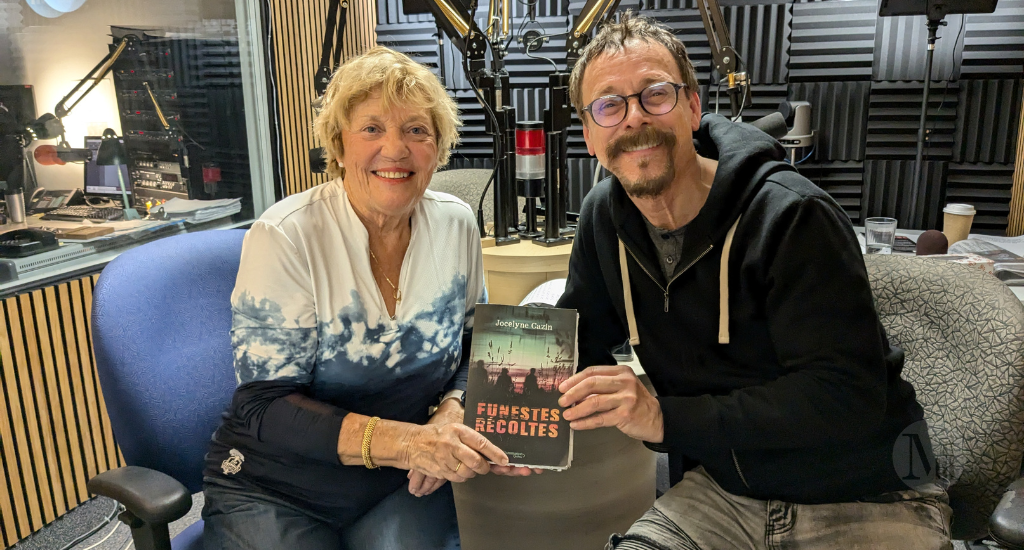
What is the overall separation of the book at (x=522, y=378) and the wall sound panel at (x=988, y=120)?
5.49 meters

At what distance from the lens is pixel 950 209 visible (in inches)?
126

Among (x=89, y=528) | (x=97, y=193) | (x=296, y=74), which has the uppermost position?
(x=296, y=74)

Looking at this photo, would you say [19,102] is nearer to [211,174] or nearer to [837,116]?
[211,174]

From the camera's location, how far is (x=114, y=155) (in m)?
3.02

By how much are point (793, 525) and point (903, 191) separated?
5.09 m

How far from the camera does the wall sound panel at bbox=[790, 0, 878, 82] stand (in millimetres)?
5430

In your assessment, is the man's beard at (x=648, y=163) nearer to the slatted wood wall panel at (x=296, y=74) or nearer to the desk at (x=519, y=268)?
the desk at (x=519, y=268)

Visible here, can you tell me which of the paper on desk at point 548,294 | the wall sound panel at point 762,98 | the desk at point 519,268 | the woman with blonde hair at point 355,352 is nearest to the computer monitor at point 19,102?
the woman with blonde hair at point 355,352

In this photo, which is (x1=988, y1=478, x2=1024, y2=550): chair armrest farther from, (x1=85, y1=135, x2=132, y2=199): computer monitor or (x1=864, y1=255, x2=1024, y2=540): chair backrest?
(x1=85, y1=135, x2=132, y2=199): computer monitor

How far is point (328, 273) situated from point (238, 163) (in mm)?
2863

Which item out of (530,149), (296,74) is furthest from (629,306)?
(296,74)

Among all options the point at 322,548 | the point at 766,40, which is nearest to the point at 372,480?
the point at 322,548

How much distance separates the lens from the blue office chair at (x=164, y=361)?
4.37 feet

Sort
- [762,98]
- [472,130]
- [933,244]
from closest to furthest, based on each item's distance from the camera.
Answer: [933,244] → [762,98] → [472,130]
